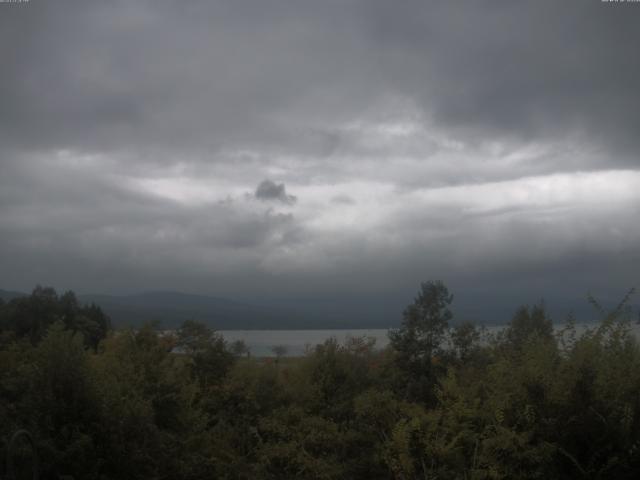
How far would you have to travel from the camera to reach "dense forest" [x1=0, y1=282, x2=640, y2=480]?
10648 mm

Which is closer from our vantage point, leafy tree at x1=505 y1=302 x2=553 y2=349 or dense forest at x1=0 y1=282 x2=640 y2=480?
dense forest at x1=0 y1=282 x2=640 y2=480

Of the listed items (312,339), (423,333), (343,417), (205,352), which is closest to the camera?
(343,417)

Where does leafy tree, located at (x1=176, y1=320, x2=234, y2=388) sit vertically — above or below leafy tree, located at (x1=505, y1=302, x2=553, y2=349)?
below

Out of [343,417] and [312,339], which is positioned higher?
[312,339]

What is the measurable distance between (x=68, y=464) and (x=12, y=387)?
1.86 metres

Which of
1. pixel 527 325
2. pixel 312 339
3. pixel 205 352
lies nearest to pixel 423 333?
pixel 527 325

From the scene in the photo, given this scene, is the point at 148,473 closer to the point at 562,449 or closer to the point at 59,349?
the point at 59,349

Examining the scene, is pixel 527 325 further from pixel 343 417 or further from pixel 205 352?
pixel 205 352

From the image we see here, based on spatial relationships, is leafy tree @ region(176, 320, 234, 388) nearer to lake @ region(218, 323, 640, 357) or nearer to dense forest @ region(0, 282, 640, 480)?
lake @ region(218, 323, 640, 357)

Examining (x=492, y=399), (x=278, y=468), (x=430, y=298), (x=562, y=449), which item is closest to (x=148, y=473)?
(x=278, y=468)

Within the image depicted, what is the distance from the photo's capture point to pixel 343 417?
1741 centimetres

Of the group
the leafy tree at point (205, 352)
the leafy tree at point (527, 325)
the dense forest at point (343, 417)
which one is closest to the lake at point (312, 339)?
the leafy tree at point (527, 325)

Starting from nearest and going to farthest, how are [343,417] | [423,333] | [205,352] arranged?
[343,417] < [423,333] < [205,352]

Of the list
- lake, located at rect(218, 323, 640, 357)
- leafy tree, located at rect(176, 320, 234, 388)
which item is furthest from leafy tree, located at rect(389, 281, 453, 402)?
leafy tree, located at rect(176, 320, 234, 388)
